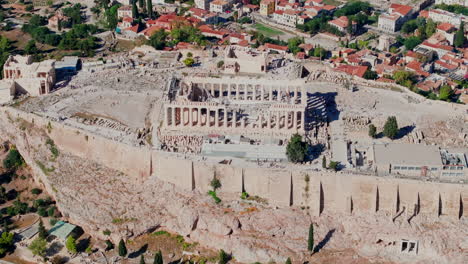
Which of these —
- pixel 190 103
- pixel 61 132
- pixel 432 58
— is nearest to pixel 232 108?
pixel 190 103

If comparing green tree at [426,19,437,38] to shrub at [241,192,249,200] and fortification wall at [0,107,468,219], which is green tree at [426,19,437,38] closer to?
fortification wall at [0,107,468,219]

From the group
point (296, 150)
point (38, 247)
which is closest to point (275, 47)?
point (296, 150)

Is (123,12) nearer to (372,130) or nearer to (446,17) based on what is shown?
(446,17)

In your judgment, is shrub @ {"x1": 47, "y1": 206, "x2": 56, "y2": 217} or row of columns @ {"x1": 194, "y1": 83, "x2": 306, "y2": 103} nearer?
shrub @ {"x1": 47, "y1": 206, "x2": 56, "y2": 217}

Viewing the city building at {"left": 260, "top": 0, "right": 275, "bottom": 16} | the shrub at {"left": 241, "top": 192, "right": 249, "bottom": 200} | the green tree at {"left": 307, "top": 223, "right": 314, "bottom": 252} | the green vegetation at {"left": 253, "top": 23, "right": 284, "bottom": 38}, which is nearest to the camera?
the green tree at {"left": 307, "top": 223, "right": 314, "bottom": 252}

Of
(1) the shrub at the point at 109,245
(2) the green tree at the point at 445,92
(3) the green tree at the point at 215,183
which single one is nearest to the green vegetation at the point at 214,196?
(3) the green tree at the point at 215,183

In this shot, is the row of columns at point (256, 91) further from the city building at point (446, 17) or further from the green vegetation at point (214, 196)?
the city building at point (446, 17)

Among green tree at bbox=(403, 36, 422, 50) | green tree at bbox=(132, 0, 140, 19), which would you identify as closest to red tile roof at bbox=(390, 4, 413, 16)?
green tree at bbox=(403, 36, 422, 50)

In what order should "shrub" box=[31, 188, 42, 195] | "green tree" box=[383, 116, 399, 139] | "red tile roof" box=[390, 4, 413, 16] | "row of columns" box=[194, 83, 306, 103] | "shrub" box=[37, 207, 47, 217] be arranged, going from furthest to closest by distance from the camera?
"red tile roof" box=[390, 4, 413, 16] < "row of columns" box=[194, 83, 306, 103] < "shrub" box=[31, 188, 42, 195] < "green tree" box=[383, 116, 399, 139] < "shrub" box=[37, 207, 47, 217]

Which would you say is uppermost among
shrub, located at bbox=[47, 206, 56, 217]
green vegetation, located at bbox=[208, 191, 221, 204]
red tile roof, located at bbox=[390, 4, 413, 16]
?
red tile roof, located at bbox=[390, 4, 413, 16]
